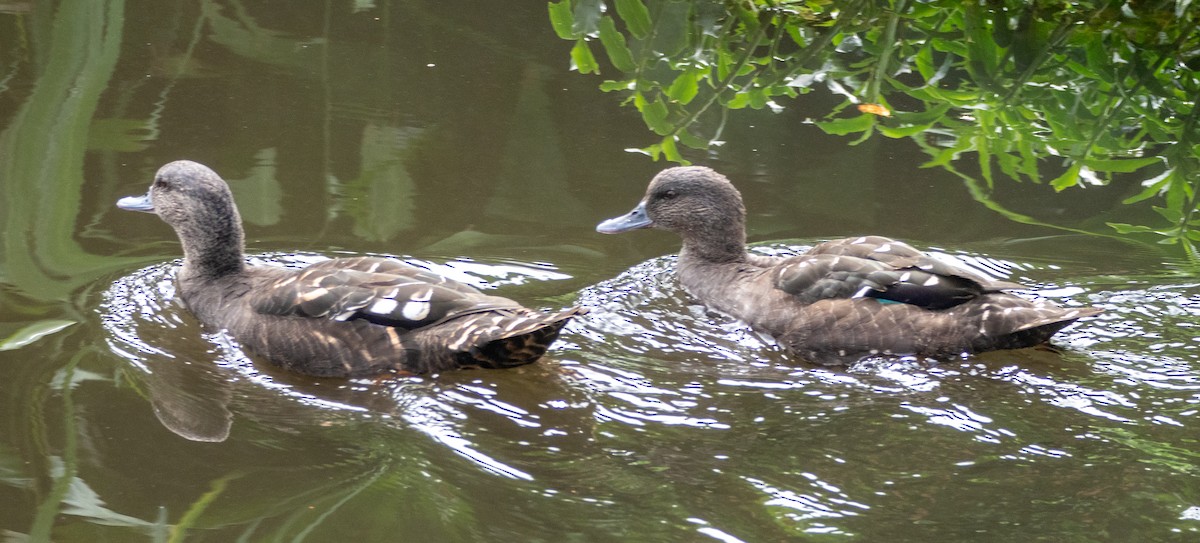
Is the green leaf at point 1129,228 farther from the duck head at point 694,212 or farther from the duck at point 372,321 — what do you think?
the duck at point 372,321

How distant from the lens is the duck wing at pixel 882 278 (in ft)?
20.1

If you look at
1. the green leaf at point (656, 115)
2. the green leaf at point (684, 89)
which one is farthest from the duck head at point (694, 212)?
the green leaf at point (684, 89)

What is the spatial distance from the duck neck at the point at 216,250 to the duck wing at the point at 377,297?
427 millimetres

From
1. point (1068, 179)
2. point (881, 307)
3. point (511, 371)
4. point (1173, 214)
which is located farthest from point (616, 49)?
point (1173, 214)

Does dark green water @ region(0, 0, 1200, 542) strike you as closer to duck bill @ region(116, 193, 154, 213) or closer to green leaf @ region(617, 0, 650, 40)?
duck bill @ region(116, 193, 154, 213)

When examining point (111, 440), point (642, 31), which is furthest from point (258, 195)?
point (642, 31)

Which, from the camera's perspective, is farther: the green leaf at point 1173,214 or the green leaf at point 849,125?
the green leaf at point 849,125

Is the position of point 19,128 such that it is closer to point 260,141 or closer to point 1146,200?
point 260,141

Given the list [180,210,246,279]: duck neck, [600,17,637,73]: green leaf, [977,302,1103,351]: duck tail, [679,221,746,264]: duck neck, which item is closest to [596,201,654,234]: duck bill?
[679,221,746,264]: duck neck

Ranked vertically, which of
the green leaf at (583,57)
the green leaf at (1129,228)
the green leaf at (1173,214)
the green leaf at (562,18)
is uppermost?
the green leaf at (562,18)

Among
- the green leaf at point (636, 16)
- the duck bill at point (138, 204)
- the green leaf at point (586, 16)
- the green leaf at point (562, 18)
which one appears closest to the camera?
the duck bill at point (138, 204)

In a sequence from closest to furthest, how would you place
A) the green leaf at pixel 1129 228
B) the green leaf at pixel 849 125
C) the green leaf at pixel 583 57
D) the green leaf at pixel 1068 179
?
the green leaf at pixel 1129 228 < the green leaf at pixel 1068 179 < the green leaf at pixel 849 125 < the green leaf at pixel 583 57

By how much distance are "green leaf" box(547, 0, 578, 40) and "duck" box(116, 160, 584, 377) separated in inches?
124

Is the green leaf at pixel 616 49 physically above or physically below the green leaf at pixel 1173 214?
above
